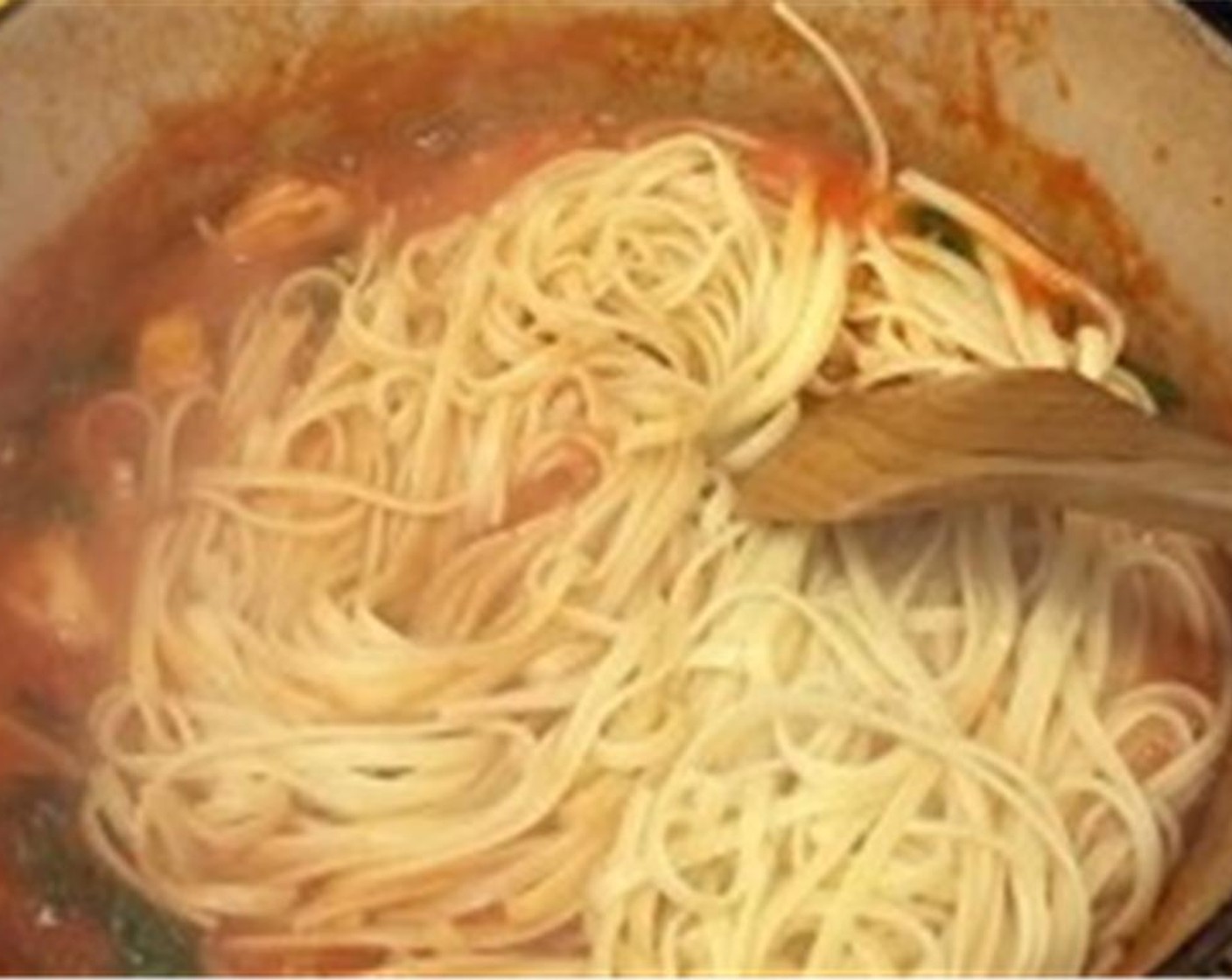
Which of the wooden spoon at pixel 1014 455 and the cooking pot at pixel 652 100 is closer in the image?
the wooden spoon at pixel 1014 455

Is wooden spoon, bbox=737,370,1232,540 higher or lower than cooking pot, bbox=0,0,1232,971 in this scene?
lower

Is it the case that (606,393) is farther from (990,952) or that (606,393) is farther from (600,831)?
(990,952)

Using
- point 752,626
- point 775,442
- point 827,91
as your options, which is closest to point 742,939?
point 752,626

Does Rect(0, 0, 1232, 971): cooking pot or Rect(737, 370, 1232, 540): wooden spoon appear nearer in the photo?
Rect(737, 370, 1232, 540): wooden spoon

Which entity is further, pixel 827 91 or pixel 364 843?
pixel 827 91
